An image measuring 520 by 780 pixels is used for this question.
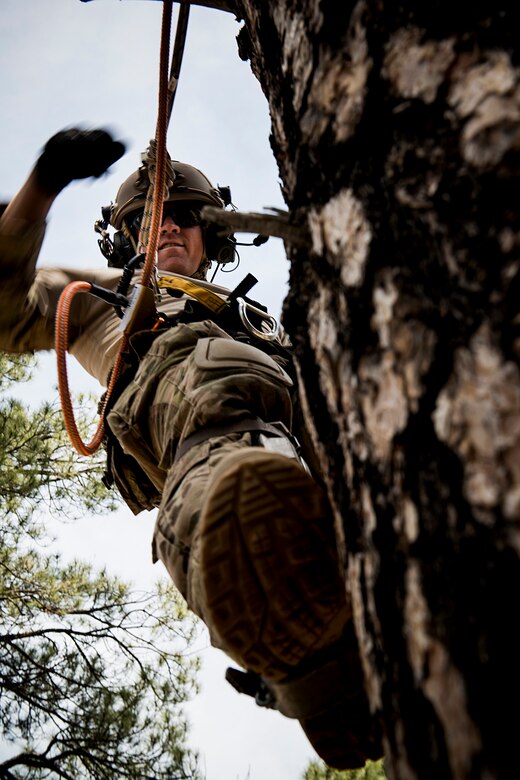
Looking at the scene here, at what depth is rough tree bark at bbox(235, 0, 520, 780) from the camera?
56cm

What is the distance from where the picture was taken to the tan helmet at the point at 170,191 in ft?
10.7

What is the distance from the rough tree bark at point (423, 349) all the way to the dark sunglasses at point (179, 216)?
96.4 inches

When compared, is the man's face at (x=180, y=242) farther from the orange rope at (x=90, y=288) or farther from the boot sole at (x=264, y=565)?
the boot sole at (x=264, y=565)

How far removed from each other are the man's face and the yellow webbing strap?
54 centimetres

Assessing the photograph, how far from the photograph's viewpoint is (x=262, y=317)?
100 inches

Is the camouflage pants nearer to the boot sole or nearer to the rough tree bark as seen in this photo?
the boot sole

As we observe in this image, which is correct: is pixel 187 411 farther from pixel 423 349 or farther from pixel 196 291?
pixel 423 349

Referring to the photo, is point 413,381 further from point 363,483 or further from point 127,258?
point 127,258

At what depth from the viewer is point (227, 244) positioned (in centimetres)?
351

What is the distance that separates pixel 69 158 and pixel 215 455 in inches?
48.3

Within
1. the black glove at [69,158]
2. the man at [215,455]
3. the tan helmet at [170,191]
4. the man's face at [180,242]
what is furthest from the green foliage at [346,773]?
the black glove at [69,158]

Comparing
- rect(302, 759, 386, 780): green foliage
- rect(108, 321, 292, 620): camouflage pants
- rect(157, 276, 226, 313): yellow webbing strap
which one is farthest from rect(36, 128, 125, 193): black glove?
rect(302, 759, 386, 780): green foliage

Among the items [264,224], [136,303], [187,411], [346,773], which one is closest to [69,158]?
[136,303]

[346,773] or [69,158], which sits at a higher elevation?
[69,158]
